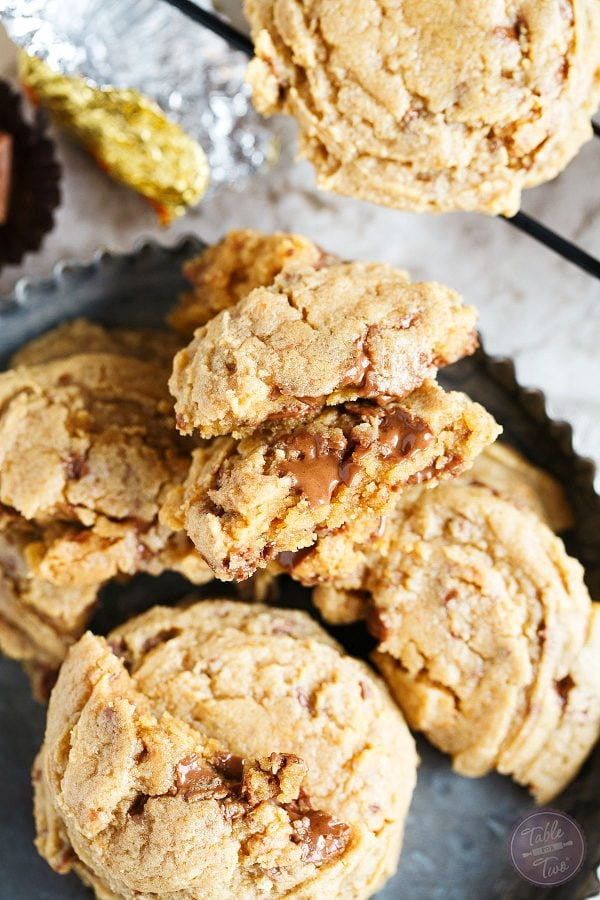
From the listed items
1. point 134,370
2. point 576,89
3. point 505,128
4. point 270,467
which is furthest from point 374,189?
point 134,370

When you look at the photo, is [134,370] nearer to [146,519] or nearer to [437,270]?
[146,519]

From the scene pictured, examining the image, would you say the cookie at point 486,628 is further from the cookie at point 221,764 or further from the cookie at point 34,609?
the cookie at point 34,609

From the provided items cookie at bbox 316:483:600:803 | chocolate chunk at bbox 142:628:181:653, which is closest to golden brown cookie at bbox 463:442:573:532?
cookie at bbox 316:483:600:803

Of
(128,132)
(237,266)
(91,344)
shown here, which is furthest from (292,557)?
(128,132)

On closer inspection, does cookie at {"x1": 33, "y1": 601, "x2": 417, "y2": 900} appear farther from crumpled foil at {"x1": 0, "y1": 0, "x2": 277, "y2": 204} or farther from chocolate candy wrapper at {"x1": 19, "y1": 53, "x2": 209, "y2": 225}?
crumpled foil at {"x1": 0, "y1": 0, "x2": 277, "y2": 204}

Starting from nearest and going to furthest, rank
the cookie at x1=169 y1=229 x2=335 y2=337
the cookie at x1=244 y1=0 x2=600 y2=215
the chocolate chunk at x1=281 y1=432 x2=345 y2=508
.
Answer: the chocolate chunk at x1=281 y1=432 x2=345 y2=508 < the cookie at x1=244 y1=0 x2=600 y2=215 < the cookie at x1=169 y1=229 x2=335 y2=337

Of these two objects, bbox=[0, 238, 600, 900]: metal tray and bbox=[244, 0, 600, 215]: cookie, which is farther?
bbox=[0, 238, 600, 900]: metal tray

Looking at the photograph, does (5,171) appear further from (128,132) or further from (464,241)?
(464,241)
